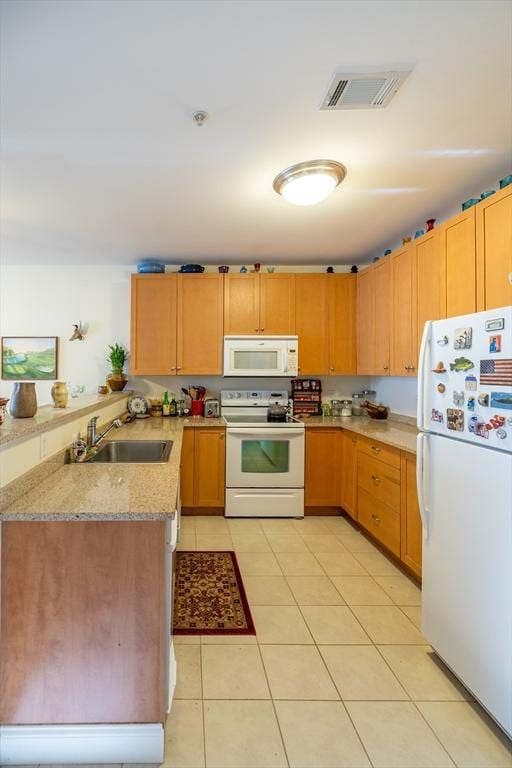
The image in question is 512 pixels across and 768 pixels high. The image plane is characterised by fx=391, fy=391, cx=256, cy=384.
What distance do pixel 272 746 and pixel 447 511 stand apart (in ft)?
3.77

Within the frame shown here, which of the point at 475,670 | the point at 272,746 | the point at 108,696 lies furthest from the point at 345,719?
the point at 108,696

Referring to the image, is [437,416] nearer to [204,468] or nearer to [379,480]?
[379,480]

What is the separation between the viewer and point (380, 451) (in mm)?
2990

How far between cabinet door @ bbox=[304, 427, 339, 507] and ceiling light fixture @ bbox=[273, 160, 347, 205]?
2.10 m

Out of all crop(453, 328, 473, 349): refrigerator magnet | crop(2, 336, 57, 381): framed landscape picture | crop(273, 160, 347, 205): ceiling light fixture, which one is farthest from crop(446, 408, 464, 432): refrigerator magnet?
crop(2, 336, 57, 381): framed landscape picture

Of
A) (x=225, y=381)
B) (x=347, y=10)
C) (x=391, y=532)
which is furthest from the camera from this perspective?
(x=225, y=381)

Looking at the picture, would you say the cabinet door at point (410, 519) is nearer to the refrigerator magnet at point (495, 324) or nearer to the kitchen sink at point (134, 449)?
the refrigerator magnet at point (495, 324)

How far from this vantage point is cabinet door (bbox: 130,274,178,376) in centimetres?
397

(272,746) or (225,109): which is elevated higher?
(225,109)

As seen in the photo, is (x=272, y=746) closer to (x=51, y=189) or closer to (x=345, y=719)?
(x=345, y=719)

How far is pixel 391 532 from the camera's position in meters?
2.82

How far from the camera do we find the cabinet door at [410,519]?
249cm

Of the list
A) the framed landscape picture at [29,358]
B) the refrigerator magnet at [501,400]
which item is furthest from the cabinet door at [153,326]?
the refrigerator magnet at [501,400]

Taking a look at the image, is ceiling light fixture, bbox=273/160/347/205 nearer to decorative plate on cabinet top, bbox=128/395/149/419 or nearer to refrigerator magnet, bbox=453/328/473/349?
refrigerator magnet, bbox=453/328/473/349
